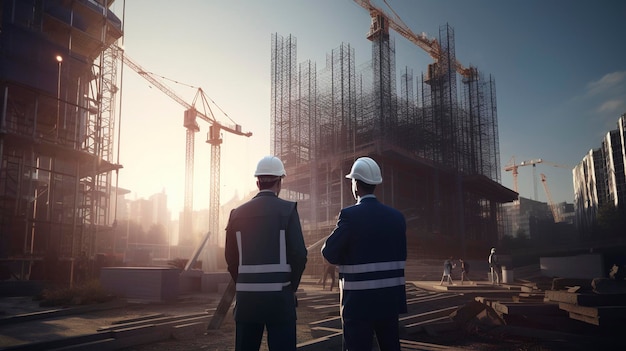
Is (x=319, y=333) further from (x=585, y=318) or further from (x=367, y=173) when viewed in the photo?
(x=585, y=318)

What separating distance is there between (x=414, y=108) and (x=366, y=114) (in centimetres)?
899

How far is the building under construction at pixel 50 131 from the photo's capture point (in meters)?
24.0

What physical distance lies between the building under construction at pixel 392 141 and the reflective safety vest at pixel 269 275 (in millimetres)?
39037

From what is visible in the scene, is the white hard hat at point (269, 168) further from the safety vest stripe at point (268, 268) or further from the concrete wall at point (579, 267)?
the concrete wall at point (579, 267)

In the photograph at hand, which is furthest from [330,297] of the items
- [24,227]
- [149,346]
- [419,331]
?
[24,227]

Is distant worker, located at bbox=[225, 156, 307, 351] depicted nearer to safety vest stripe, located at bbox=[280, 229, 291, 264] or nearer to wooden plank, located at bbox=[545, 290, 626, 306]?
safety vest stripe, located at bbox=[280, 229, 291, 264]

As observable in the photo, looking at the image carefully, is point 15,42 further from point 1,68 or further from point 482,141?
point 482,141

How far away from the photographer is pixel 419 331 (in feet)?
21.8

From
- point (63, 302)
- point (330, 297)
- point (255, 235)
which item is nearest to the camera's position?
point (255, 235)

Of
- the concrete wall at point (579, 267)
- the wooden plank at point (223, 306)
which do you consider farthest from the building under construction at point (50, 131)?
the concrete wall at point (579, 267)

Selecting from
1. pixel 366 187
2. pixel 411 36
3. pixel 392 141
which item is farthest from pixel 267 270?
pixel 411 36

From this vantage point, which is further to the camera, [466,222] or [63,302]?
[466,222]

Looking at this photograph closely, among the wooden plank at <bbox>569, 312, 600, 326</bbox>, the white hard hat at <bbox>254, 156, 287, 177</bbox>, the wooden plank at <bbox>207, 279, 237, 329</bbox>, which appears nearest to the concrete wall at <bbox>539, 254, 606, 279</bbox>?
the wooden plank at <bbox>569, 312, 600, 326</bbox>

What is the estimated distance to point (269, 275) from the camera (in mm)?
2820
